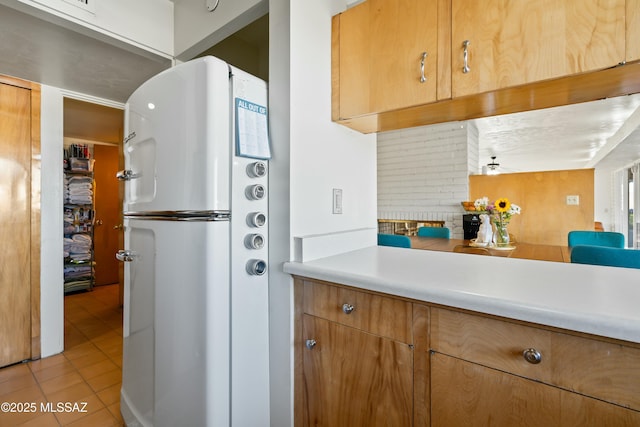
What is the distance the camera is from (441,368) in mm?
803

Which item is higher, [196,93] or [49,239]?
[196,93]

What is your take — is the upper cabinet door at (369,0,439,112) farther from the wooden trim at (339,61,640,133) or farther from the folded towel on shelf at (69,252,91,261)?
the folded towel on shelf at (69,252,91,261)

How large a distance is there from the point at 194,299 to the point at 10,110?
2179mm

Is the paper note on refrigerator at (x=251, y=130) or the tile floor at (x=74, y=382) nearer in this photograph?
the paper note on refrigerator at (x=251, y=130)

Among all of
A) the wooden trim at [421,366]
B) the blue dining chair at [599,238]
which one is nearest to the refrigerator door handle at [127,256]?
the wooden trim at [421,366]

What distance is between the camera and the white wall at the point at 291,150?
1.15 meters

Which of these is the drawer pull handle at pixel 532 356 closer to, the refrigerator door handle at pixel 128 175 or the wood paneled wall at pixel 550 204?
the refrigerator door handle at pixel 128 175

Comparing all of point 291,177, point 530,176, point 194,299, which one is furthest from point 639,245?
point 194,299

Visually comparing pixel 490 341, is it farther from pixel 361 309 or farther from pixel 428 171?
pixel 428 171

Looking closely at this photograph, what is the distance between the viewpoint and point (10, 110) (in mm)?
2002

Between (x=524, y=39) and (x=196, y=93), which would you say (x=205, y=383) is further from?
(x=524, y=39)

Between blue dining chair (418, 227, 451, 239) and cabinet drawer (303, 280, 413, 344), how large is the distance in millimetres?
2878

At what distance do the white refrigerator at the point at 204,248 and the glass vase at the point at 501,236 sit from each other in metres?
2.66

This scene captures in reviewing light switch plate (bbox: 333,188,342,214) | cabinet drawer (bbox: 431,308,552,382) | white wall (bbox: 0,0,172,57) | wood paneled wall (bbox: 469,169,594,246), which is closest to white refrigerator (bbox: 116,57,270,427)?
light switch plate (bbox: 333,188,342,214)
